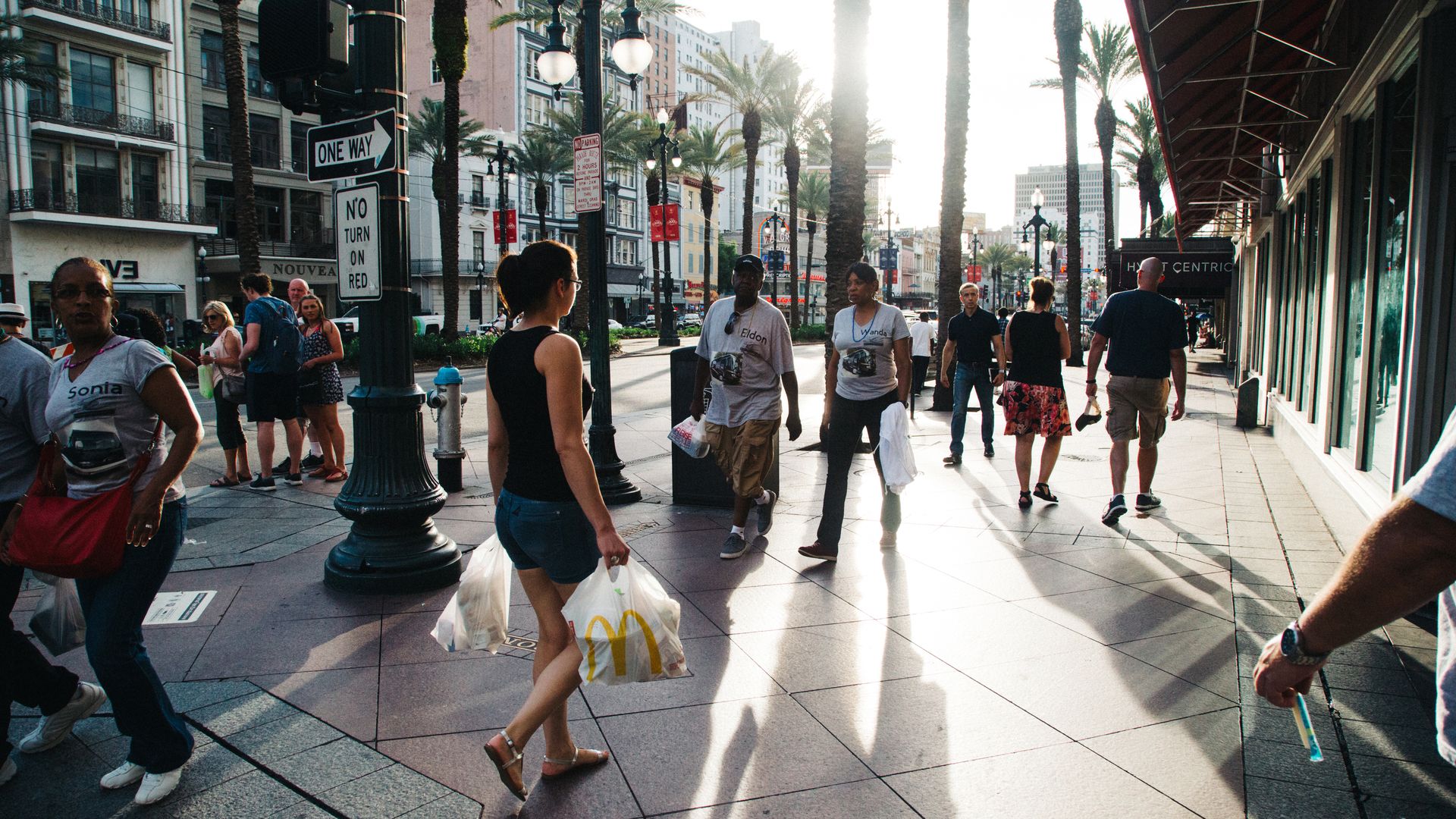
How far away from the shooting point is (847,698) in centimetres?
384

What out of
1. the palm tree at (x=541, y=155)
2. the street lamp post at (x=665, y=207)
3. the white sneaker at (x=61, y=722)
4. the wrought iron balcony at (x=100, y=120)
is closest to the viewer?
the white sneaker at (x=61, y=722)

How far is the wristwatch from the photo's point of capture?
1692 mm

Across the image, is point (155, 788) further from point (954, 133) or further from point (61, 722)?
point (954, 133)

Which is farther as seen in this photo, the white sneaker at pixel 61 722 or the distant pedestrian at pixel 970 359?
the distant pedestrian at pixel 970 359

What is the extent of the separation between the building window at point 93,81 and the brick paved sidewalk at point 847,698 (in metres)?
38.2

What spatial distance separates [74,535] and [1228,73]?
10720 mm

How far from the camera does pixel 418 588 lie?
17.0 ft

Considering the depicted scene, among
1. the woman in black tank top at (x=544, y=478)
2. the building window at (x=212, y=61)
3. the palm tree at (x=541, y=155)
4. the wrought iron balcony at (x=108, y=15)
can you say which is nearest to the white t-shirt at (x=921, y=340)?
the woman in black tank top at (x=544, y=478)

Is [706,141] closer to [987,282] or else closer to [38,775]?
[38,775]

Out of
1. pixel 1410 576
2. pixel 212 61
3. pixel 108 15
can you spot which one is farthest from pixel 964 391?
pixel 212 61

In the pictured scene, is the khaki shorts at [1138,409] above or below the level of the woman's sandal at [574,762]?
above

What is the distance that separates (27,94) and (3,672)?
39870 mm

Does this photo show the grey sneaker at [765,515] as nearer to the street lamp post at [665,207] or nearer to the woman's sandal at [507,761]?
the woman's sandal at [507,761]

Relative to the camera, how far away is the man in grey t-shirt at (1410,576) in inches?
58.5
